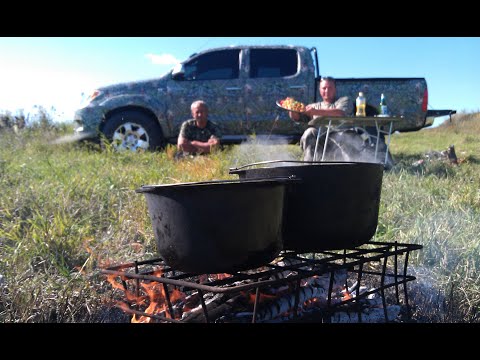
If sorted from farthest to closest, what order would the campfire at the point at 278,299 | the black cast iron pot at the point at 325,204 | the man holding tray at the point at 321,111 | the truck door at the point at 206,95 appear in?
the truck door at the point at 206,95 < the man holding tray at the point at 321,111 < the black cast iron pot at the point at 325,204 < the campfire at the point at 278,299

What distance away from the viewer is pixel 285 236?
2.15 m

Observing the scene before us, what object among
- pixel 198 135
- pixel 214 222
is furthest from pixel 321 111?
pixel 214 222

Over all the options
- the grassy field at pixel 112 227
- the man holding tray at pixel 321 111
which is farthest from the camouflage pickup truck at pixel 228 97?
the grassy field at pixel 112 227

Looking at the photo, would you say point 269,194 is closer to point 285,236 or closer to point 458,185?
point 285,236

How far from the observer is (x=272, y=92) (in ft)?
23.5

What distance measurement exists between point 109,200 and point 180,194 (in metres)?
2.43

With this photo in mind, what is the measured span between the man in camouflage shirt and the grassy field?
22cm

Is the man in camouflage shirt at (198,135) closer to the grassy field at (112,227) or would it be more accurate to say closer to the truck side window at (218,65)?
the grassy field at (112,227)

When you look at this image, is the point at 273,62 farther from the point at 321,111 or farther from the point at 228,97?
the point at 321,111

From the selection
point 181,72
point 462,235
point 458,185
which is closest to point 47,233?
point 462,235

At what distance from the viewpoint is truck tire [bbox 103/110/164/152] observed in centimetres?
700

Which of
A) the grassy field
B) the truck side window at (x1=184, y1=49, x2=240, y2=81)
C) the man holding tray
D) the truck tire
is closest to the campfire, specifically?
the grassy field

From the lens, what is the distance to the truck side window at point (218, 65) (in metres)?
7.29
